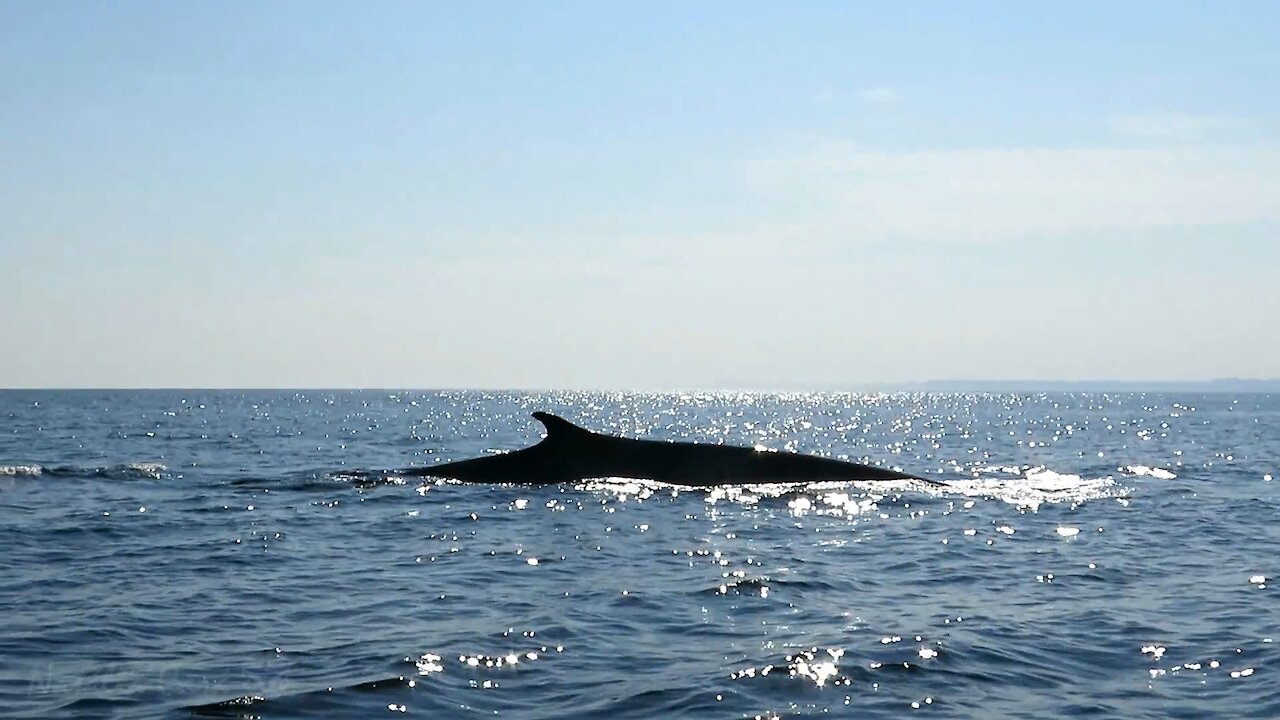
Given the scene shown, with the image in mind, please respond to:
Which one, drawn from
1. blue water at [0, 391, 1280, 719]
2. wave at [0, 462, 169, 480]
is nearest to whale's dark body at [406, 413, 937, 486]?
blue water at [0, 391, 1280, 719]

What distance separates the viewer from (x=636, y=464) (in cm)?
2736

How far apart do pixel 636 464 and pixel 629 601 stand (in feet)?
41.3

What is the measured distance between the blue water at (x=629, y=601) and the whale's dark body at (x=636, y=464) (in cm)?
62

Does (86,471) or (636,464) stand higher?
(636,464)

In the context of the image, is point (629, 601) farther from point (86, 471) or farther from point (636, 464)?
point (86, 471)

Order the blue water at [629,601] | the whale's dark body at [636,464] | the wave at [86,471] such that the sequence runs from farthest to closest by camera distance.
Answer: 1. the wave at [86,471]
2. the whale's dark body at [636,464]
3. the blue water at [629,601]

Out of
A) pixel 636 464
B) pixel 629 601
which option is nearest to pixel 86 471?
pixel 636 464

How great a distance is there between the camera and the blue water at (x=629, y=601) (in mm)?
10469

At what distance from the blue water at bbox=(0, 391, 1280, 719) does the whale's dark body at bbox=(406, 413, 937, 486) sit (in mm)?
623

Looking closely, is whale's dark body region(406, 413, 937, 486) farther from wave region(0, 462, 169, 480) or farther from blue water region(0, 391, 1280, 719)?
wave region(0, 462, 169, 480)

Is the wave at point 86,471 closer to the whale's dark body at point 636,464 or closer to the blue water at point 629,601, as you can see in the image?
the blue water at point 629,601

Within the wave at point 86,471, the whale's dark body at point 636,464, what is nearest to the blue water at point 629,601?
the whale's dark body at point 636,464

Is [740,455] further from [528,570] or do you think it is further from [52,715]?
[52,715]

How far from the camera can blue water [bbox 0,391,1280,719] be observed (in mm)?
10469
